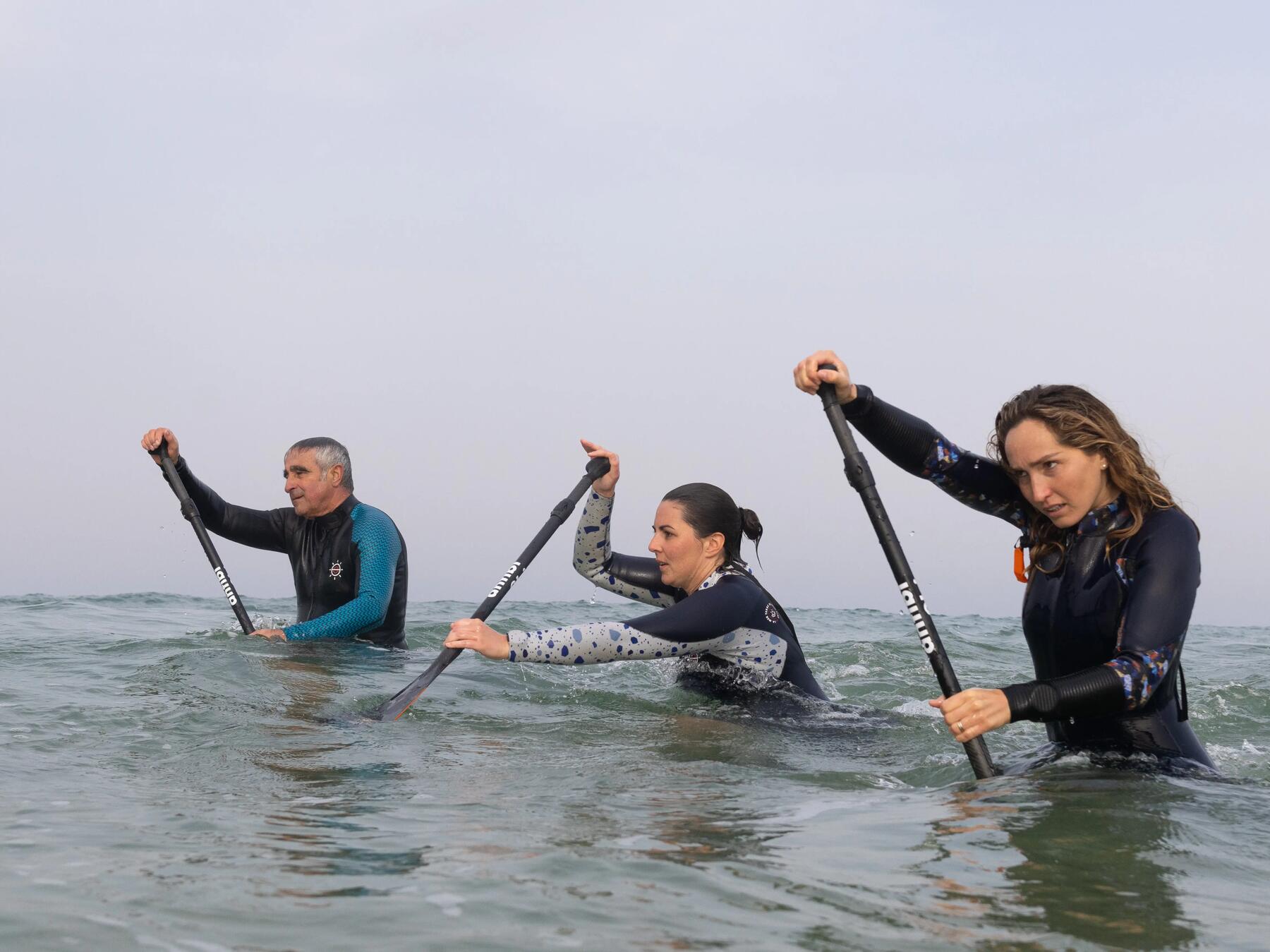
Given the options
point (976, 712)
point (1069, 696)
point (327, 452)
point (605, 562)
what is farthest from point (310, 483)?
point (1069, 696)

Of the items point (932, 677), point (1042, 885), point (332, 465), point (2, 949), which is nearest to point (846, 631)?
point (932, 677)

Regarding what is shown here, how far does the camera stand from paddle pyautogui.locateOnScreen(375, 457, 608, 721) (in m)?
6.34

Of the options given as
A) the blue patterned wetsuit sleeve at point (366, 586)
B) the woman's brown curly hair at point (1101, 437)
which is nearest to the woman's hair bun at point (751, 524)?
the woman's brown curly hair at point (1101, 437)

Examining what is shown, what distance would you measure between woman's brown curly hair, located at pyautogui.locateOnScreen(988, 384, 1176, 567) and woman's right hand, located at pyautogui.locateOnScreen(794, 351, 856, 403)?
63cm

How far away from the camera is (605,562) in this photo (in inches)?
283

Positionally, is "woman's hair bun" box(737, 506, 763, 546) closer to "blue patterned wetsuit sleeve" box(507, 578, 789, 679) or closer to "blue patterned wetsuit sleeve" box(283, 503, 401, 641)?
"blue patterned wetsuit sleeve" box(507, 578, 789, 679)

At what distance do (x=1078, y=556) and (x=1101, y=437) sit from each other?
0.51m

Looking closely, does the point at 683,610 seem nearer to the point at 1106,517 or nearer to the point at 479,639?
the point at 479,639

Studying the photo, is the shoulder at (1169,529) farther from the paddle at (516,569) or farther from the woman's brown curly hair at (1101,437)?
the paddle at (516,569)

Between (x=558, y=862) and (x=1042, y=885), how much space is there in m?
1.26

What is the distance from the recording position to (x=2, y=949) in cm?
244

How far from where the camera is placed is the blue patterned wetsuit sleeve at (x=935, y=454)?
475 cm

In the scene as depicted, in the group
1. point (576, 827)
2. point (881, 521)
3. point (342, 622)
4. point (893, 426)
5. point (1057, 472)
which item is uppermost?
point (893, 426)

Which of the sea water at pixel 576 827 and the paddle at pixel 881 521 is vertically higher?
the paddle at pixel 881 521
